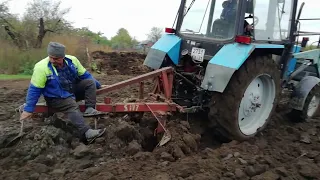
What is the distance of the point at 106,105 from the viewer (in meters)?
4.48

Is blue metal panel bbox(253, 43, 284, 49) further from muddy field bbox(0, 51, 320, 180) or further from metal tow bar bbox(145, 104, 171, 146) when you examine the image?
metal tow bar bbox(145, 104, 171, 146)

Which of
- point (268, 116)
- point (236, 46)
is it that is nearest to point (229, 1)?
point (236, 46)

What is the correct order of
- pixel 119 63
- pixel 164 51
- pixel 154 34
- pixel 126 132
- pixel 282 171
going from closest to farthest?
pixel 282 171
pixel 126 132
pixel 164 51
pixel 119 63
pixel 154 34

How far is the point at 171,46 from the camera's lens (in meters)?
5.38

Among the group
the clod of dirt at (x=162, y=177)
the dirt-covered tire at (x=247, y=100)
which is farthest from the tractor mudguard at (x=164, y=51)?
the clod of dirt at (x=162, y=177)

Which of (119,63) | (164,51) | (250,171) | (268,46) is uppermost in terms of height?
(268,46)

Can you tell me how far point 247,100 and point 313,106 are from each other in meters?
1.95

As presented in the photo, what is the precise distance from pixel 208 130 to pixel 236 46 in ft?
4.21

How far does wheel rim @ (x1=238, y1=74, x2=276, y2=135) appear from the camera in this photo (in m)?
5.07

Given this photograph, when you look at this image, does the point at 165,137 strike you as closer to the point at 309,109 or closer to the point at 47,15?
the point at 309,109

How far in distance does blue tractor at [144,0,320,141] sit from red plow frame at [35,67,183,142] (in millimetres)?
256

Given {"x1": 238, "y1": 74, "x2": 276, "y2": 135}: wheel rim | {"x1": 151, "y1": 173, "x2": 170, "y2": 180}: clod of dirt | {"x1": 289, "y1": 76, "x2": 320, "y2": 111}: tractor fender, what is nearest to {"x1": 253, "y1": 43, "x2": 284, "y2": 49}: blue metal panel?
{"x1": 238, "y1": 74, "x2": 276, "y2": 135}: wheel rim

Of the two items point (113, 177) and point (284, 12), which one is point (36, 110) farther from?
point (284, 12)

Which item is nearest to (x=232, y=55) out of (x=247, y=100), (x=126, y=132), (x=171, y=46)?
(x=247, y=100)
